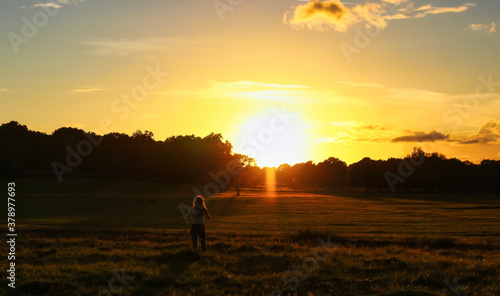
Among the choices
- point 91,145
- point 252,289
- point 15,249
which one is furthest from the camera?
point 91,145

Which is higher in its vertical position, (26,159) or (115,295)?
(26,159)

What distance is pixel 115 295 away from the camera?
11758 mm

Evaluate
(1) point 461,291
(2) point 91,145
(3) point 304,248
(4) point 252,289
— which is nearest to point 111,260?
(4) point 252,289

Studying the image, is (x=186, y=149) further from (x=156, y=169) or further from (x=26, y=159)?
(x=26, y=159)

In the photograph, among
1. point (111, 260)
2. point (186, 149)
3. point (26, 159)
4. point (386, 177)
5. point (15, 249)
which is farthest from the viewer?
point (386, 177)

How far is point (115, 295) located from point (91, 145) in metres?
160

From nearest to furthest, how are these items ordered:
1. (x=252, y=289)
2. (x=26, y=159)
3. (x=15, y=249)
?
(x=252, y=289), (x=15, y=249), (x=26, y=159)

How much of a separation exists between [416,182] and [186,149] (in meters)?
84.7

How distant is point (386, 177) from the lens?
174m

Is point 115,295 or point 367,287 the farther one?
point 367,287

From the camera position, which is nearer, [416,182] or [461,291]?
[461,291]

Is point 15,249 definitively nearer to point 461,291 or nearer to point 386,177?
point 461,291

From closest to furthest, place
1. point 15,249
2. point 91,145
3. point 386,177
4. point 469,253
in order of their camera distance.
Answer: point 15,249, point 469,253, point 91,145, point 386,177

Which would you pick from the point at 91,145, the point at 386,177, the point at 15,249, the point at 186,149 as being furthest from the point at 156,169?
the point at 15,249
